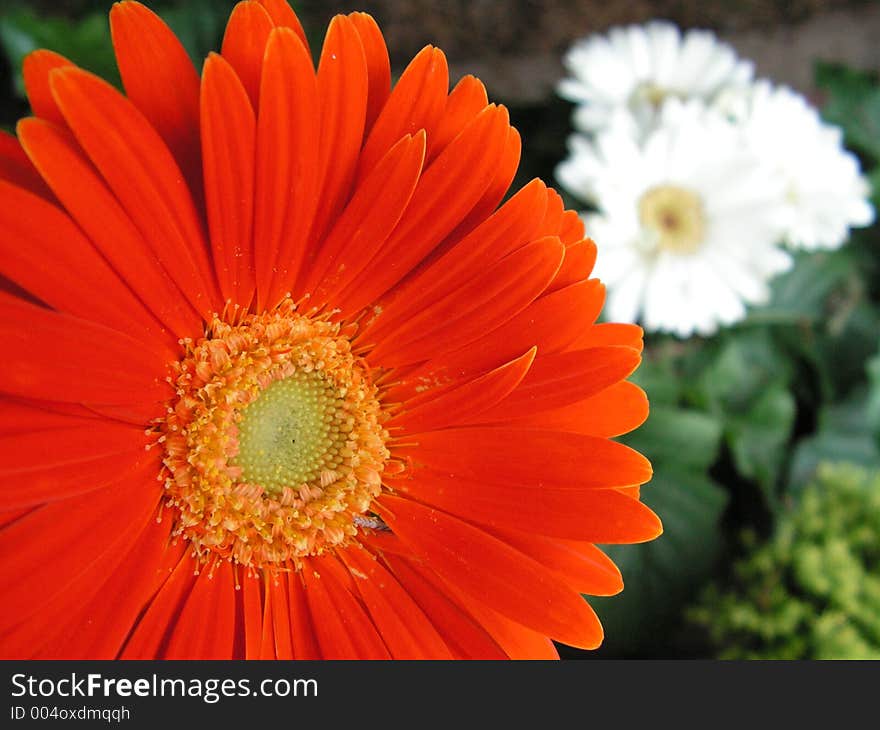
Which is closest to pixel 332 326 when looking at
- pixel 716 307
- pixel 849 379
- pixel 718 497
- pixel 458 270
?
pixel 458 270

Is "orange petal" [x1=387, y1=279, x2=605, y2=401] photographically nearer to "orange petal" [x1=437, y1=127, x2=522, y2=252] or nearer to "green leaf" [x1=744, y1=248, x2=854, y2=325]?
"orange petal" [x1=437, y1=127, x2=522, y2=252]

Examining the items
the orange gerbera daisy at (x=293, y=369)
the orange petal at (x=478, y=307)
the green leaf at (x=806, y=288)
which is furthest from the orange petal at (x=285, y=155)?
the green leaf at (x=806, y=288)

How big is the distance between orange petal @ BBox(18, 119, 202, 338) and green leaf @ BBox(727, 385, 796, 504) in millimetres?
843

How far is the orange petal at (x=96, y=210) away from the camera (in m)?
0.48

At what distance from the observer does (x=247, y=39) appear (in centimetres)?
55

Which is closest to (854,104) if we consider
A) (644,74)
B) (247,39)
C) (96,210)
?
(644,74)

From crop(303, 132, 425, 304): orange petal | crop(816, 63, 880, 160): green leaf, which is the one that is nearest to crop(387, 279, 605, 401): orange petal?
crop(303, 132, 425, 304): orange petal

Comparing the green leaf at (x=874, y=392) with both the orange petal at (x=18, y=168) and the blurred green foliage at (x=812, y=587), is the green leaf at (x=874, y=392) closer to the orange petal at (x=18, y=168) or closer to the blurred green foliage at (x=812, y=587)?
the blurred green foliage at (x=812, y=587)

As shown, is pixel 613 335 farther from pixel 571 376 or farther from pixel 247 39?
pixel 247 39

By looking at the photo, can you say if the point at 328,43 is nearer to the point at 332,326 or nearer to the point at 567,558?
the point at 332,326

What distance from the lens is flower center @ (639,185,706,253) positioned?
104 centimetres

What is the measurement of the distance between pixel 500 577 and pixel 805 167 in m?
0.70
